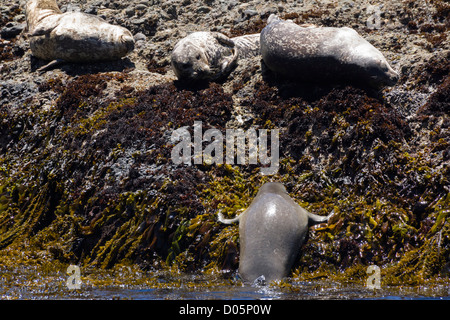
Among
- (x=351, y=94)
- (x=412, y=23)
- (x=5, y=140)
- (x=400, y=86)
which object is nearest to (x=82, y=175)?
(x=5, y=140)

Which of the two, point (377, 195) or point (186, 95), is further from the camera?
point (186, 95)

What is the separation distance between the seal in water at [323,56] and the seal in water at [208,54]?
27.0 inches

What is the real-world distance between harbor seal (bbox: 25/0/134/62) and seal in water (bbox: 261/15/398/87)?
2406 millimetres

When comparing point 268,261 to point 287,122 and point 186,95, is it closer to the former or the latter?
point 287,122

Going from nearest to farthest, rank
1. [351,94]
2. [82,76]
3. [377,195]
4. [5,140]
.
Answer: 1. [377,195]
2. [351,94]
3. [5,140]
4. [82,76]

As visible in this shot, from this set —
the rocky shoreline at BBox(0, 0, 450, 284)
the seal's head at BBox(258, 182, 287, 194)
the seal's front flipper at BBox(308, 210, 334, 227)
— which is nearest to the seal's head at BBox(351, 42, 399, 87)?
the rocky shoreline at BBox(0, 0, 450, 284)

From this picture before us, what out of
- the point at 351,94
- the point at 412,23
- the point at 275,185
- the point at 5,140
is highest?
the point at 412,23

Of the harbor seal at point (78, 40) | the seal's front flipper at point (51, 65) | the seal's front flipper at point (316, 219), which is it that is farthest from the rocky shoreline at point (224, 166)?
the harbor seal at point (78, 40)

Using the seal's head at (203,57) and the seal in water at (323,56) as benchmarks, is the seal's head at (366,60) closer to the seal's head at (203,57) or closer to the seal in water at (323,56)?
the seal in water at (323,56)

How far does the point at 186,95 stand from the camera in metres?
7.13

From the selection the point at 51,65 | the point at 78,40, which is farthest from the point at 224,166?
the point at 51,65

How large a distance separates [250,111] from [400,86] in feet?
5.84

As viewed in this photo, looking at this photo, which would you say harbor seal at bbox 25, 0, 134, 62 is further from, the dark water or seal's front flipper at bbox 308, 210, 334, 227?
seal's front flipper at bbox 308, 210, 334, 227

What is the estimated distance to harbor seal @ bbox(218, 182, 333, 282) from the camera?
195 inches
